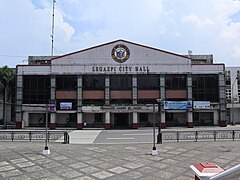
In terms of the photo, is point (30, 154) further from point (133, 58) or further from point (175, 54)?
point (175, 54)

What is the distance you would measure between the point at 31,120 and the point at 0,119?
23.2ft

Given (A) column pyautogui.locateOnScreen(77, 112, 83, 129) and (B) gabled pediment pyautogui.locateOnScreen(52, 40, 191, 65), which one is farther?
(B) gabled pediment pyautogui.locateOnScreen(52, 40, 191, 65)

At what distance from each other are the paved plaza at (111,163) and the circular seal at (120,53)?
2597cm

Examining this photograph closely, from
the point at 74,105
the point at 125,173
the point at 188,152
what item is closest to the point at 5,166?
the point at 125,173

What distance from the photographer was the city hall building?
41.0 m

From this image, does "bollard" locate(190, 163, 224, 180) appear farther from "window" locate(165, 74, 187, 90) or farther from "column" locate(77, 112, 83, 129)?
"window" locate(165, 74, 187, 90)

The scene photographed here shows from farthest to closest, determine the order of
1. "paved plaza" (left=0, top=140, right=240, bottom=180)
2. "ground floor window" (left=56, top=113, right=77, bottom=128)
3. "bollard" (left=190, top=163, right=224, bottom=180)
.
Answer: "ground floor window" (left=56, top=113, right=77, bottom=128)
"paved plaza" (left=0, top=140, right=240, bottom=180)
"bollard" (left=190, top=163, right=224, bottom=180)

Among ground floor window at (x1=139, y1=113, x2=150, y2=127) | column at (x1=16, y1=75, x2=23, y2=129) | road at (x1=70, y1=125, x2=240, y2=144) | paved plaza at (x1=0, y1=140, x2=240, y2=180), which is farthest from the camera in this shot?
ground floor window at (x1=139, y1=113, x2=150, y2=127)

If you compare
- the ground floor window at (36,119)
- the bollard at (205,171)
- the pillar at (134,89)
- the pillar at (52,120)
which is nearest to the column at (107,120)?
the pillar at (134,89)

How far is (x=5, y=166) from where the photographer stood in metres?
13.0

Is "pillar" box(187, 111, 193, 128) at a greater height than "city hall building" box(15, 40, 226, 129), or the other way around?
"city hall building" box(15, 40, 226, 129)

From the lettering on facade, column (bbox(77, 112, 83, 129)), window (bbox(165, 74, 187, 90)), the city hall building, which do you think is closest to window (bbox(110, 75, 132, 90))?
the city hall building

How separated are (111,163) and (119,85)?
28424mm

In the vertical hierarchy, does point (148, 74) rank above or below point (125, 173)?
above
